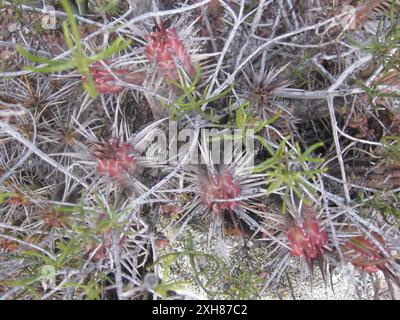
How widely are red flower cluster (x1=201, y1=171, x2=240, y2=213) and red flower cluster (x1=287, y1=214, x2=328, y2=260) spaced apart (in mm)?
135

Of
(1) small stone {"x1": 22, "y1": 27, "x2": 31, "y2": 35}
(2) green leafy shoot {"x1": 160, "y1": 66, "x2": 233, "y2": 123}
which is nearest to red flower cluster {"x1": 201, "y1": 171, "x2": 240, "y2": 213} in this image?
(2) green leafy shoot {"x1": 160, "y1": 66, "x2": 233, "y2": 123}

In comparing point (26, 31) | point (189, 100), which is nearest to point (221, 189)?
point (189, 100)

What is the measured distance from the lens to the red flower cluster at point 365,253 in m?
0.90

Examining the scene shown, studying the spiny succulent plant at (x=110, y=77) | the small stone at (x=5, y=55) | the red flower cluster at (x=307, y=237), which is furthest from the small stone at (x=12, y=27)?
the red flower cluster at (x=307, y=237)

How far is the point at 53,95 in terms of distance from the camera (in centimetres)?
103

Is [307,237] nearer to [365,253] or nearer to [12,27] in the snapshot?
[365,253]

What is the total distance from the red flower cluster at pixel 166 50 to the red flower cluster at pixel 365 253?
20.7 inches

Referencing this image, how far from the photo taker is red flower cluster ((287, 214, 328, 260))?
878mm

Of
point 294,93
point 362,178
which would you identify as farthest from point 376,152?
point 294,93

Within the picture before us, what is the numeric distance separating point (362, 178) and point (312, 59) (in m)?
0.30

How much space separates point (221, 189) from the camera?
0.89m

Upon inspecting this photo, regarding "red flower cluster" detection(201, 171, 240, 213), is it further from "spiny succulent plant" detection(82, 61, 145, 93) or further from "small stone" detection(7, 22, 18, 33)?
"small stone" detection(7, 22, 18, 33)
